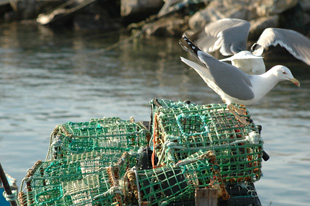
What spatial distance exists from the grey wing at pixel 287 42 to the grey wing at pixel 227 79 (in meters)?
1.53

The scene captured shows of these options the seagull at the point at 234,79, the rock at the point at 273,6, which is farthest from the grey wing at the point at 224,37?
the rock at the point at 273,6

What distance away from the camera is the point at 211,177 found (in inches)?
143

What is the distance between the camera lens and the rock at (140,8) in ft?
56.2

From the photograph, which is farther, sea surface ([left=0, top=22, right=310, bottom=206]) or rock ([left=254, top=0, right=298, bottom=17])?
rock ([left=254, top=0, right=298, bottom=17])

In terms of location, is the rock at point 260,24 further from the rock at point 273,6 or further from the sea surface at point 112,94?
the sea surface at point 112,94

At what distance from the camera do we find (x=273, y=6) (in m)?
13.7

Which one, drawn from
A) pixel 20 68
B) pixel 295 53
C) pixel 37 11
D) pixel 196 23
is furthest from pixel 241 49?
pixel 37 11

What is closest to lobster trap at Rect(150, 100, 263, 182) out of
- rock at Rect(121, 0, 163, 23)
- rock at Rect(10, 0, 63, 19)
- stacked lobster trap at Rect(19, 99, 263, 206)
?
stacked lobster trap at Rect(19, 99, 263, 206)

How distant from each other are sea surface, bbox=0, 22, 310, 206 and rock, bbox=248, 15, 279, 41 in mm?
635

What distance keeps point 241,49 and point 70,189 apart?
10.3ft

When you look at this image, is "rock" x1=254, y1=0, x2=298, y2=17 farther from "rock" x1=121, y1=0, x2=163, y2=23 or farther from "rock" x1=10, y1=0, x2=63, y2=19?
"rock" x1=10, y1=0, x2=63, y2=19

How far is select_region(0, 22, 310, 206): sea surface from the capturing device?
6566mm

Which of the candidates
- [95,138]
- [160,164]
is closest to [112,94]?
[95,138]

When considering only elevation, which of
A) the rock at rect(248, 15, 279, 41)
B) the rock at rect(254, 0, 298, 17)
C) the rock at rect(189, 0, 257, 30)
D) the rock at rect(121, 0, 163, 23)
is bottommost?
the rock at rect(248, 15, 279, 41)
